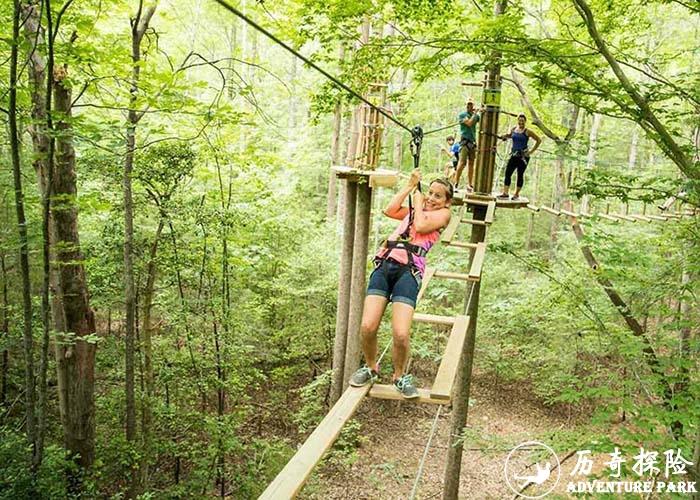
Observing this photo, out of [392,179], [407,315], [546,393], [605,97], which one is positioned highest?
[605,97]

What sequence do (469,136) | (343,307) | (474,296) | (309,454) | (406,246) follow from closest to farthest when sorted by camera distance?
(309,454)
(406,246)
(474,296)
(469,136)
(343,307)

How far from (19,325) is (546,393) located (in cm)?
937

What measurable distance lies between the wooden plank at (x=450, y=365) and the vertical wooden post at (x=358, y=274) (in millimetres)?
3273

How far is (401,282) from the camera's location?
9.06ft

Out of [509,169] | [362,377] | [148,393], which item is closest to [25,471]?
[148,393]

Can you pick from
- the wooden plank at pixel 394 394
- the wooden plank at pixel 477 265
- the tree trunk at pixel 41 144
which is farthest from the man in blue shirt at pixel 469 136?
the tree trunk at pixel 41 144

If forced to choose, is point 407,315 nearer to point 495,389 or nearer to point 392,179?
point 392,179

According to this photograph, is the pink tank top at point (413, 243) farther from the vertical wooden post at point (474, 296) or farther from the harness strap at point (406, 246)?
the vertical wooden post at point (474, 296)

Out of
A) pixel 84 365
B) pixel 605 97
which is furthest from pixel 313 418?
pixel 605 97

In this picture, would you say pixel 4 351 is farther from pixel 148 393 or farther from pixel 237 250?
pixel 237 250

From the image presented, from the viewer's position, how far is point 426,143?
1485cm

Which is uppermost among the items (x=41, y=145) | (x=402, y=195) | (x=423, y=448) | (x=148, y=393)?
(x=41, y=145)

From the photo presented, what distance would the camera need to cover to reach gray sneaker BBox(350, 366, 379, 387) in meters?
2.66

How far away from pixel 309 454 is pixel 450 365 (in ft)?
4.03
